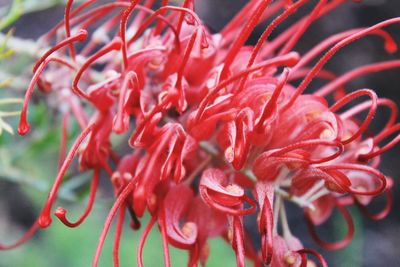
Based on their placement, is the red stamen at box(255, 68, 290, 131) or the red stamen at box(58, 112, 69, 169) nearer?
the red stamen at box(255, 68, 290, 131)

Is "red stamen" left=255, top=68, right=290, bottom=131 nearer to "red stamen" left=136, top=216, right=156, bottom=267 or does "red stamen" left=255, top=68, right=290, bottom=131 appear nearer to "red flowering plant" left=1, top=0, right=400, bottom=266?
"red flowering plant" left=1, top=0, right=400, bottom=266

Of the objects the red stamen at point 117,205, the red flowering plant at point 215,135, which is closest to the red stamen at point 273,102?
the red flowering plant at point 215,135

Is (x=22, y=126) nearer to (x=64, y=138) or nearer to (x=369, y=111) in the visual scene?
(x=64, y=138)

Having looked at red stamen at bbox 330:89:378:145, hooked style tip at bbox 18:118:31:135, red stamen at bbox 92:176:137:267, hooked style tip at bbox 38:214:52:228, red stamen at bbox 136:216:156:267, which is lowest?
red stamen at bbox 136:216:156:267

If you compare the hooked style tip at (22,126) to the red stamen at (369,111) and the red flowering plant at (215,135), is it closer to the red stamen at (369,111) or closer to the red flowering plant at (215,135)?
the red flowering plant at (215,135)

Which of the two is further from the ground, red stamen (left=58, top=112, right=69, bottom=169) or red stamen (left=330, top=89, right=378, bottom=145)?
red stamen (left=330, top=89, right=378, bottom=145)

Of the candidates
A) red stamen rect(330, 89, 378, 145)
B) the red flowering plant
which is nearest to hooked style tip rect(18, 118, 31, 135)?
the red flowering plant

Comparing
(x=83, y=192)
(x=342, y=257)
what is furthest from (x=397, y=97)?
(x=83, y=192)

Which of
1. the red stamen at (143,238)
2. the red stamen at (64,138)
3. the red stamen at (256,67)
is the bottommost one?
the red stamen at (64,138)

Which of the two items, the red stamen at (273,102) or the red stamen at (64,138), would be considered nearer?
the red stamen at (273,102)

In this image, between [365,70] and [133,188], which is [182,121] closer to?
[133,188]
